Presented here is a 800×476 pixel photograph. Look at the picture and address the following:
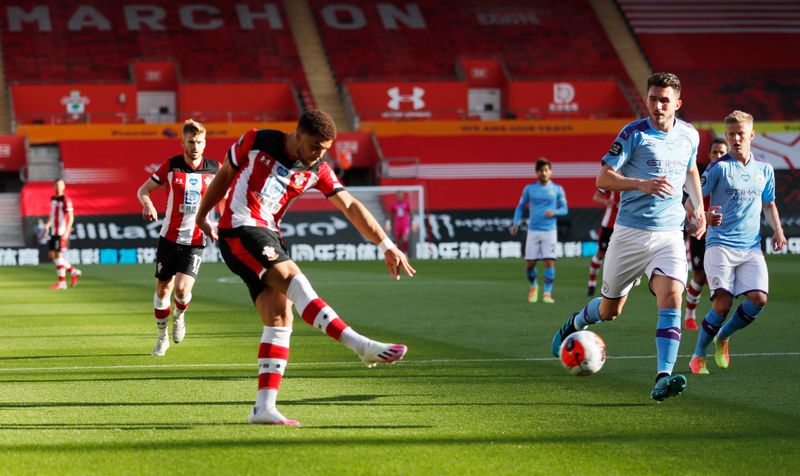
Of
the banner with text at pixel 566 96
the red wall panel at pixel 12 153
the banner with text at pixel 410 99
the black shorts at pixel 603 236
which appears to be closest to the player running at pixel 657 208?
the black shorts at pixel 603 236

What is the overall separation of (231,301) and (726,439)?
13329 mm

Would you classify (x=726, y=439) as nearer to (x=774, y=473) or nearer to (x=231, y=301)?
(x=774, y=473)

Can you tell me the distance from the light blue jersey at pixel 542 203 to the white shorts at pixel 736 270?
29.9 feet

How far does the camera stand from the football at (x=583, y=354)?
8180 mm

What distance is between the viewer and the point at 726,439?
21.6ft

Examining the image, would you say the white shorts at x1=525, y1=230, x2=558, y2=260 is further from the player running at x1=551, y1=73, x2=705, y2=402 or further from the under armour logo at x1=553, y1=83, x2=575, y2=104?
the under armour logo at x1=553, y1=83, x2=575, y2=104

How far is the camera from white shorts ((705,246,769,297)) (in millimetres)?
9602

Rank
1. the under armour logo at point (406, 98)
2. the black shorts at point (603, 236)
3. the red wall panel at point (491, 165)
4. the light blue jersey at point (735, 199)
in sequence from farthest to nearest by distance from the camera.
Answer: the under armour logo at point (406, 98), the red wall panel at point (491, 165), the black shorts at point (603, 236), the light blue jersey at point (735, 199)

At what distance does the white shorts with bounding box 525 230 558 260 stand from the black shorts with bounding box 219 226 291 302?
12209mm

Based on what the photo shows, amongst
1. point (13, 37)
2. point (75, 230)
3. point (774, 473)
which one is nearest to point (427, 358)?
point (774, 473)

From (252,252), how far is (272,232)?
8.9 inches

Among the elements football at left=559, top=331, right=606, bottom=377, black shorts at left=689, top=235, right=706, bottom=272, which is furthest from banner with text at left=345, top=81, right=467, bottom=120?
football at left=559, top=331, right=606, bottom=377

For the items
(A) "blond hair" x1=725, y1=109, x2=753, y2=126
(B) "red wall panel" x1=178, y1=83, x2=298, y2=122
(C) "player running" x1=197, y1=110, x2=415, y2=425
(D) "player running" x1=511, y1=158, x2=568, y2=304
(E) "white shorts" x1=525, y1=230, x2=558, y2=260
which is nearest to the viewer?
(C) "player running" x1=197, y1=110, x2=415, y2=425

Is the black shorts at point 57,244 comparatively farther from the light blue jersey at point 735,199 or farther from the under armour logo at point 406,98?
the under armour logo at point 406,98
